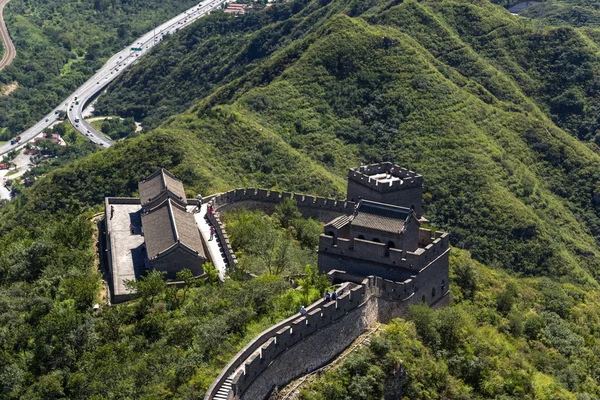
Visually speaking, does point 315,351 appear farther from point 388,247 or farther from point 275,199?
point 275,199

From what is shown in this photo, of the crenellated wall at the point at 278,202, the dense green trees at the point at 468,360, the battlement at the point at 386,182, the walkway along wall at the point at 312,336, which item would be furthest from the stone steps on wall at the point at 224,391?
the crenellated wall at the point at 278,202

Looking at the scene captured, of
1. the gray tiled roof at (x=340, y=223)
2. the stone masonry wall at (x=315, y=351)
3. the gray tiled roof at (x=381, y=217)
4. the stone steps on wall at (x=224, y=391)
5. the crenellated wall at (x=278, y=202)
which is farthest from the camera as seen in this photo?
the crenellated wall at (x=278, y=202)

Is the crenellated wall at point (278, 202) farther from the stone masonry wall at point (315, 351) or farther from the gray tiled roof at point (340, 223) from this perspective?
A: the stone masonry wall at point (315, 351)

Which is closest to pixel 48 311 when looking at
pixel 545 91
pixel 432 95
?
pixel 432 95

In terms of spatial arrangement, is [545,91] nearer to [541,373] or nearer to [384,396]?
[541,373]

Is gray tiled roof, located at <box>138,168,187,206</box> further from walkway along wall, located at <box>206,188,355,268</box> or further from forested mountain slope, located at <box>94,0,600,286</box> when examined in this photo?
forested mountain slope, located at <box>94,0,600,286</box>

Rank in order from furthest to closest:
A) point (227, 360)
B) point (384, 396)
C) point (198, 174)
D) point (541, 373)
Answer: point (198, 174), point (541, 373), point (384, 396), point (227, 360)
